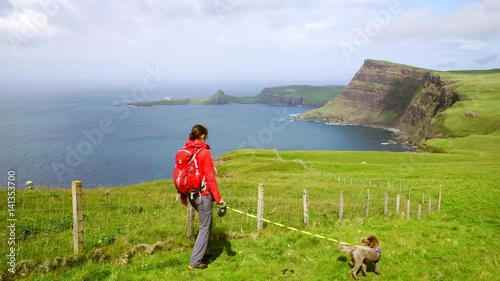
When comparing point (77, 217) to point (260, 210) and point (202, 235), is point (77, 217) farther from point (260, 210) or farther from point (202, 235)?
point (260, 210)

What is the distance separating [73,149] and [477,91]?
220724 millimetres

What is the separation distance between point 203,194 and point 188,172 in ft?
2.56

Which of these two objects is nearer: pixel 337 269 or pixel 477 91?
pixel 337 269

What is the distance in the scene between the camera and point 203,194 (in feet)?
29.9

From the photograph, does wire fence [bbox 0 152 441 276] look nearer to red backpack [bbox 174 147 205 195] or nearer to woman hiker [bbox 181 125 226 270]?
woman hiker [bbox 181 125 226 270]

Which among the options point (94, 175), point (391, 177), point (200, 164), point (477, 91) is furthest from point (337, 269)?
point (477, 91)

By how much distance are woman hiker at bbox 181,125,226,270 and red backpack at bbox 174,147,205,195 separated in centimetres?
10

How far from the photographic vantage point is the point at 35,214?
13234 millimetres

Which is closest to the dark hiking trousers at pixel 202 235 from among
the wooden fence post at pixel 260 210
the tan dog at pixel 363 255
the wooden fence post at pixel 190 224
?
the wooden fence post at pixel 190 224

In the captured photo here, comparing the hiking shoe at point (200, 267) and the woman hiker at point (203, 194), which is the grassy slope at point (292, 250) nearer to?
the hiking shoe at point (200, 267)

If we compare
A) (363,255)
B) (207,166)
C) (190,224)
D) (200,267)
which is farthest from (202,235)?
(363,255)

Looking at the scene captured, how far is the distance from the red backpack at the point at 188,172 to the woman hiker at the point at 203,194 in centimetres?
10

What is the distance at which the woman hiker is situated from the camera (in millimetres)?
8930

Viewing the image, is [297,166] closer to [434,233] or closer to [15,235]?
[434,233]
